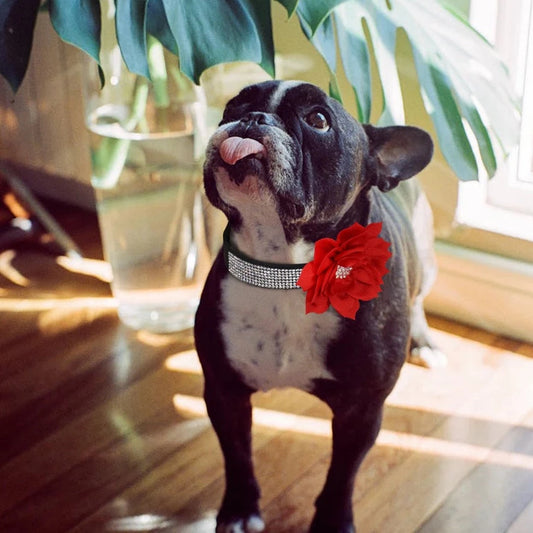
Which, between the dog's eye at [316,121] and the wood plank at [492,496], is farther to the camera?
the wood plank at [492,496]

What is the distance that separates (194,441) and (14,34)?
648mm

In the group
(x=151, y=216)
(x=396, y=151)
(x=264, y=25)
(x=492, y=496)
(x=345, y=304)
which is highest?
(x=264, y=25)

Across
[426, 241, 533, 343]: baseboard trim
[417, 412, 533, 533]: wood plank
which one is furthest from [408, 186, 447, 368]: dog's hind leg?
[417, 412, 533, 533]: wood plank

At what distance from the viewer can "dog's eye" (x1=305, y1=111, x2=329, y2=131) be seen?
28.9 inches

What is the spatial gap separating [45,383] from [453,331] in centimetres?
73

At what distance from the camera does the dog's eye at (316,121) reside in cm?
73

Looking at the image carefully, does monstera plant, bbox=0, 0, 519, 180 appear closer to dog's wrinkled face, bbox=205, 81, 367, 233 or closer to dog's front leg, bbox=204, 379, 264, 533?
dog's wrinkled face, bbox=205, 81, 367, 233

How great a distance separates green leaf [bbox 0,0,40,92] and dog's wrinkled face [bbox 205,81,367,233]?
0.21 meters

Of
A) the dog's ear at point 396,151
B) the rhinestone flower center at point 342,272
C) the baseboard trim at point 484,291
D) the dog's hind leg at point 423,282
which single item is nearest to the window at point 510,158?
the baseboard trim at point 484,291

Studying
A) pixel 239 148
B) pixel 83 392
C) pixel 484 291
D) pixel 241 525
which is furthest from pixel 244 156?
pixel 484 291

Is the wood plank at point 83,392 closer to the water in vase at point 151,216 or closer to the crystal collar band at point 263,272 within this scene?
the water in vase at point 151,216

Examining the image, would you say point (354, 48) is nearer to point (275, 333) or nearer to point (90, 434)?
point (275, 333)

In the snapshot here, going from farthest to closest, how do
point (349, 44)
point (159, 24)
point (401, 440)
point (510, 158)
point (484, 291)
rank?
point (484, 291) → point (510, 158) → point (401, 440) → point (349, 44) → point (159, 24)

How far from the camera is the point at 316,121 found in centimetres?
73
